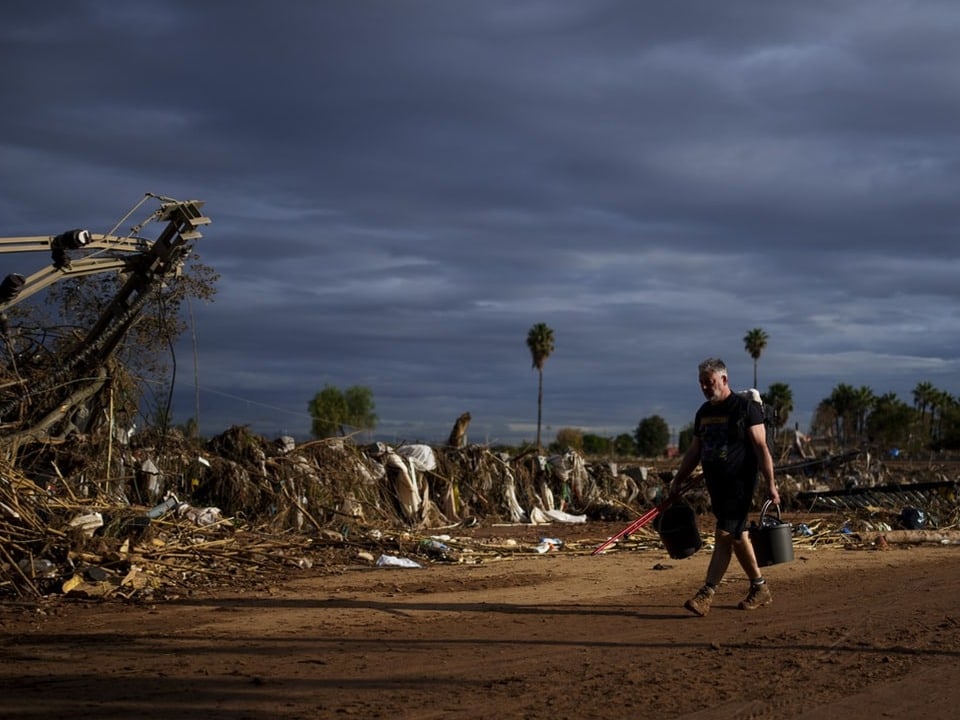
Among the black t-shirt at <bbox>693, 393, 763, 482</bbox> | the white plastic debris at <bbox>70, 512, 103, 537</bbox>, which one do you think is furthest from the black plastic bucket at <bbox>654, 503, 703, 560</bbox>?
the white plastic debris at <bbox>70, 512, 103, 537</bbox>

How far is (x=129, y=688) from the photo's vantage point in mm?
6227

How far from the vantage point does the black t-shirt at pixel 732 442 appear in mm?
8883

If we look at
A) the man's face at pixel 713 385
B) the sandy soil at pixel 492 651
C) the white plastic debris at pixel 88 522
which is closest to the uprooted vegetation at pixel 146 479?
the white plastic debris at pixel 88 522

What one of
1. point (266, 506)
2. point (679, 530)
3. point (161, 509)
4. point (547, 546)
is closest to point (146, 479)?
point (266, 506)

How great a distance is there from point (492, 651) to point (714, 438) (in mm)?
2826

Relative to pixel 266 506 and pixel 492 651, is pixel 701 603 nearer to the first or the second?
pixel 492 651

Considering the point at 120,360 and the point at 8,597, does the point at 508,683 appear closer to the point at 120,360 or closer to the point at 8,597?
the point at 8,597

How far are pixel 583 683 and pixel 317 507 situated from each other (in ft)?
34.2

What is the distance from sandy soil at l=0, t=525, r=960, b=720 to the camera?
Answer: 19.6 feet

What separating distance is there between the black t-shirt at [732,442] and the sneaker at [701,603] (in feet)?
3.12

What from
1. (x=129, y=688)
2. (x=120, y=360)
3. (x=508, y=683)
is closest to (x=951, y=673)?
(x=508, y=683)

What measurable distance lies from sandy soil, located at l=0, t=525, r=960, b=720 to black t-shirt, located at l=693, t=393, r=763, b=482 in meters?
1.23

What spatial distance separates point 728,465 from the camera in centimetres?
886

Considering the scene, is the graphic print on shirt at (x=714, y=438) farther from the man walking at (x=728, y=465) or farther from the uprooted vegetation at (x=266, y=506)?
the uprooted vegetation at (x=266, y=506)
